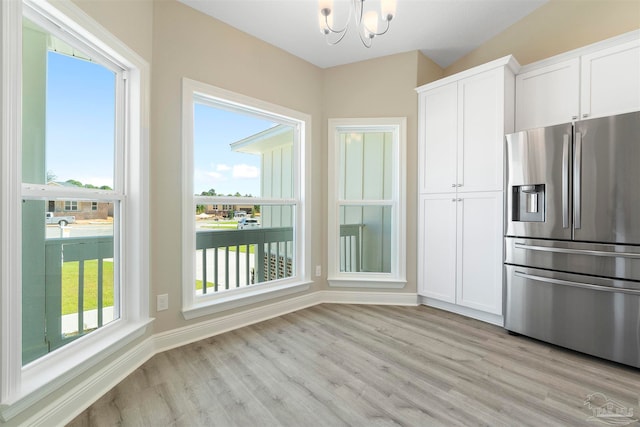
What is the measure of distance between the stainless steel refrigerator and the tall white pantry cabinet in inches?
6.2

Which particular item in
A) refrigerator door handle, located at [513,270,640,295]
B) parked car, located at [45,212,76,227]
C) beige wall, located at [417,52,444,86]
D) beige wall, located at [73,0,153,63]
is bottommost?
refrigerator door handle, located at [513,270,640,295]

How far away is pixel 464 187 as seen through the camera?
2.83 meters

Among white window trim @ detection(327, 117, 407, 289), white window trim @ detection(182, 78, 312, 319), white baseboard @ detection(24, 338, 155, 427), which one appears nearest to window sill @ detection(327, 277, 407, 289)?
white window trim @ detection(327, 117, 407, 289)

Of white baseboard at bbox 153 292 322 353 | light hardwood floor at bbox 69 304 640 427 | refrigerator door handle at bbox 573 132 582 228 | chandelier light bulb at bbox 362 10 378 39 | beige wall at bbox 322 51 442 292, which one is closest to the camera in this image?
light hardwood floor at bbox 69 304 640 427

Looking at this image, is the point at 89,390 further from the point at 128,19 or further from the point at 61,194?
the point at 128,19

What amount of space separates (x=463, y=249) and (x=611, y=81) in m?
1.71

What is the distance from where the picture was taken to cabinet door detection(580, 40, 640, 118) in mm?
2135

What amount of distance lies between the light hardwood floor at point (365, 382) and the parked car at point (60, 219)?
39.7 inches

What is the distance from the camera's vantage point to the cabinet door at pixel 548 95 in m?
2.40

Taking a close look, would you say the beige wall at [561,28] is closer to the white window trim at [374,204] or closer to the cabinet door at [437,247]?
the white window trim at [374,204]

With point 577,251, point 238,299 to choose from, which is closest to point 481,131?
point 577,251

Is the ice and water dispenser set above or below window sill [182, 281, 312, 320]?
above

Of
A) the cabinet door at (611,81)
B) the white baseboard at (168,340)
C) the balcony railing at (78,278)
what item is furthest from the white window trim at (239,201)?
the cabinet door at (611,81)

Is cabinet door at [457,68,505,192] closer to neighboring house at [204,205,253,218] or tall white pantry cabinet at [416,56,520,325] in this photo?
tall white pantry cabinet at [416,56,520,325]
